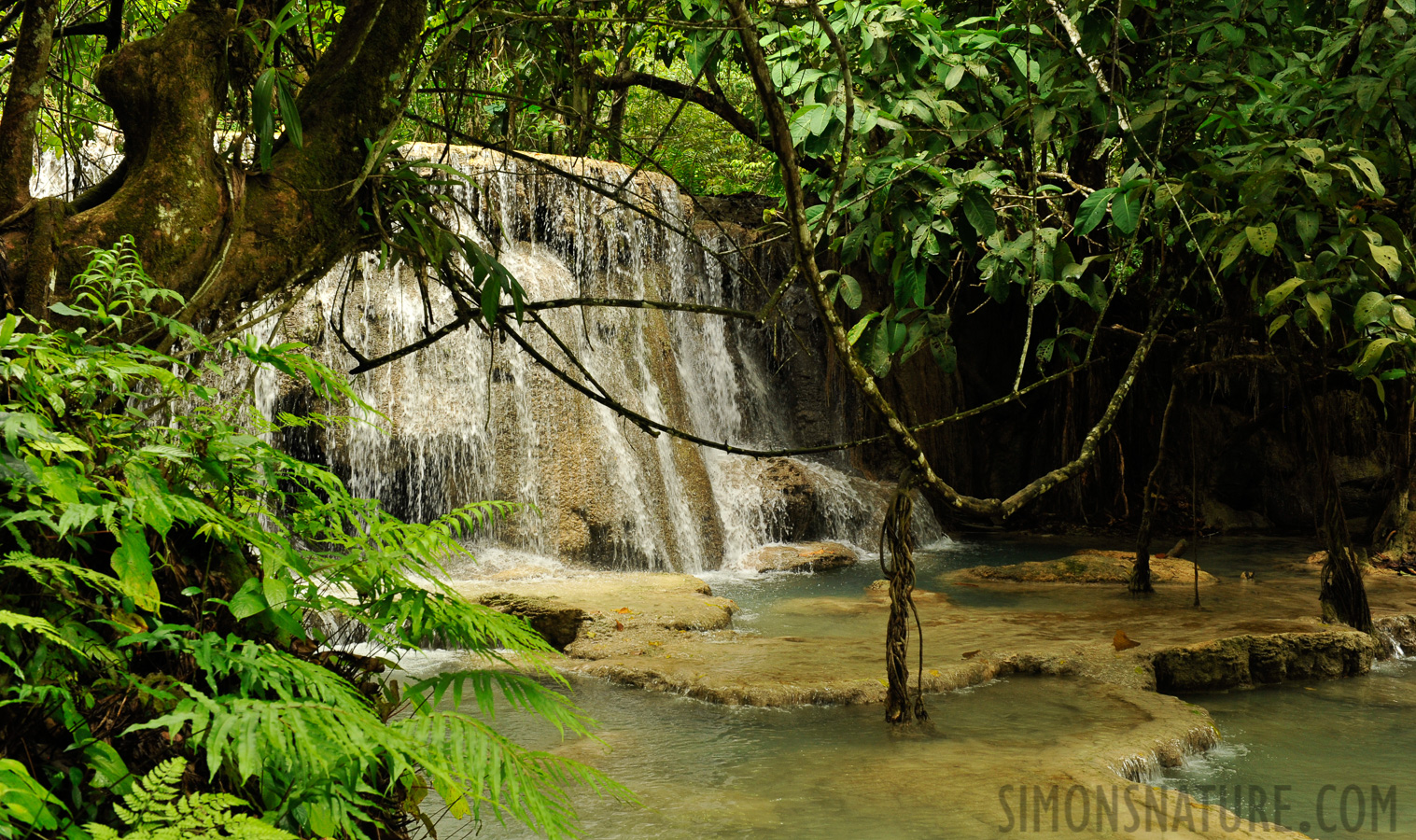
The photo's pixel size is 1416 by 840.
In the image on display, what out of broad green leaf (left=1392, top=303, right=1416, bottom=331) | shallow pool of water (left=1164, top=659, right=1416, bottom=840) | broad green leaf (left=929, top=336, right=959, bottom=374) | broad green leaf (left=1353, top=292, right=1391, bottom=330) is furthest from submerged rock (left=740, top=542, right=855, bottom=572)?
broad green leaf (left=1392, top=303, right=1416, bottom=331)

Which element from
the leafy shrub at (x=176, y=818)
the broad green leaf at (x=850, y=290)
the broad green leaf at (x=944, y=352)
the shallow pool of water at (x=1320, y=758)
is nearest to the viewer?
the leafy shrub at (x=176, y=818)

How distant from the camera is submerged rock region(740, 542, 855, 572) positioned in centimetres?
991

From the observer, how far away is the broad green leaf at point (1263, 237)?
336 centimetres

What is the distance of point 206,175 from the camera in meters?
2.39

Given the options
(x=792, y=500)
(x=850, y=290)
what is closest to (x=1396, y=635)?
(x=850, y=290)

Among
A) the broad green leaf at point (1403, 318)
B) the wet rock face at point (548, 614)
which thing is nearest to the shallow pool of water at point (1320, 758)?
the broad green leaf at point (1403, 318)

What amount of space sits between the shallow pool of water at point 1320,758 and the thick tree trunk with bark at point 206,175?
12.4ft

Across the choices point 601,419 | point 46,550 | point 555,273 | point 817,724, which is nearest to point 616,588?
point 817,724

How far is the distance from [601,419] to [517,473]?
1.15 metres

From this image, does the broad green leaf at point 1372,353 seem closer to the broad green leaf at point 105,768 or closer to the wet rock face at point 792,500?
the broad green leaf at point 105,768

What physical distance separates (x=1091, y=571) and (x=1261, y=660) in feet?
9.40

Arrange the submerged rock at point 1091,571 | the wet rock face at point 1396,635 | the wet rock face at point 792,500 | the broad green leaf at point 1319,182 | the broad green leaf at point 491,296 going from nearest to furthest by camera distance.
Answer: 1. the broad green leaf at point 491,296
2. the broad green leaf at point 1319,182
3. the wet rock face at point 1396,635
4. the submerged rock at point 1091,571
5. the wet rock face at point 792,500

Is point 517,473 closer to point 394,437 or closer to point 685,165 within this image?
point 394,437

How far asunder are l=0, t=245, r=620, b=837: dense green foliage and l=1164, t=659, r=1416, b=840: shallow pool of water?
3.29m
